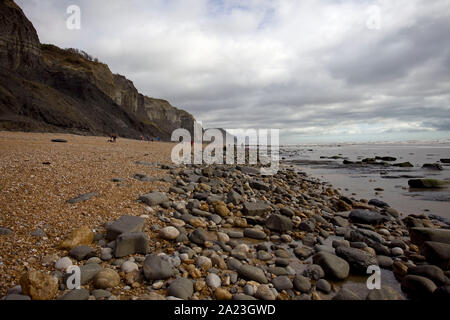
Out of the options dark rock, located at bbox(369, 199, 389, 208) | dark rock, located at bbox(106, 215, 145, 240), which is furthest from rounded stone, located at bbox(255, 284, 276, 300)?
dark rock, located at bbox(369, 199, 389, 208)

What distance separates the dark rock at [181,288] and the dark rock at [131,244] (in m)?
0.78

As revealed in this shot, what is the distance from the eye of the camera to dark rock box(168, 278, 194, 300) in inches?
89.6

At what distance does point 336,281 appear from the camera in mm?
2926

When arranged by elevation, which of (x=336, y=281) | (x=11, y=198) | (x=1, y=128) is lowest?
(x=336, y=281)

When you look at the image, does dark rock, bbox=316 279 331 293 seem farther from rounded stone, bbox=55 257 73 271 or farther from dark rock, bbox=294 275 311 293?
rounded stone, bbox=55 257 73 271

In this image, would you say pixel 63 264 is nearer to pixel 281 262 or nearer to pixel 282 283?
Result: pixel 282 283

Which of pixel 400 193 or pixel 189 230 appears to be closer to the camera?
pixel 189 230

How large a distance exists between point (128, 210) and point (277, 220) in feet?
9.01

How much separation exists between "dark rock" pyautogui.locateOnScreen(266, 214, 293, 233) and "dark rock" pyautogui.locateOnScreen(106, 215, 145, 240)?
2348mm

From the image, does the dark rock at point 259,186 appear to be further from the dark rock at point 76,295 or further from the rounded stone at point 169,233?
the dark rock at point 76,295

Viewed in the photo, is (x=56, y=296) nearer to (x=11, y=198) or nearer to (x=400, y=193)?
(x=11, y=198)

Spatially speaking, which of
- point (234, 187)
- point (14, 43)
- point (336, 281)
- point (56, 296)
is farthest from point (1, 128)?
point (336, 281)

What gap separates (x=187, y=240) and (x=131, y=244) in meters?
0.84
